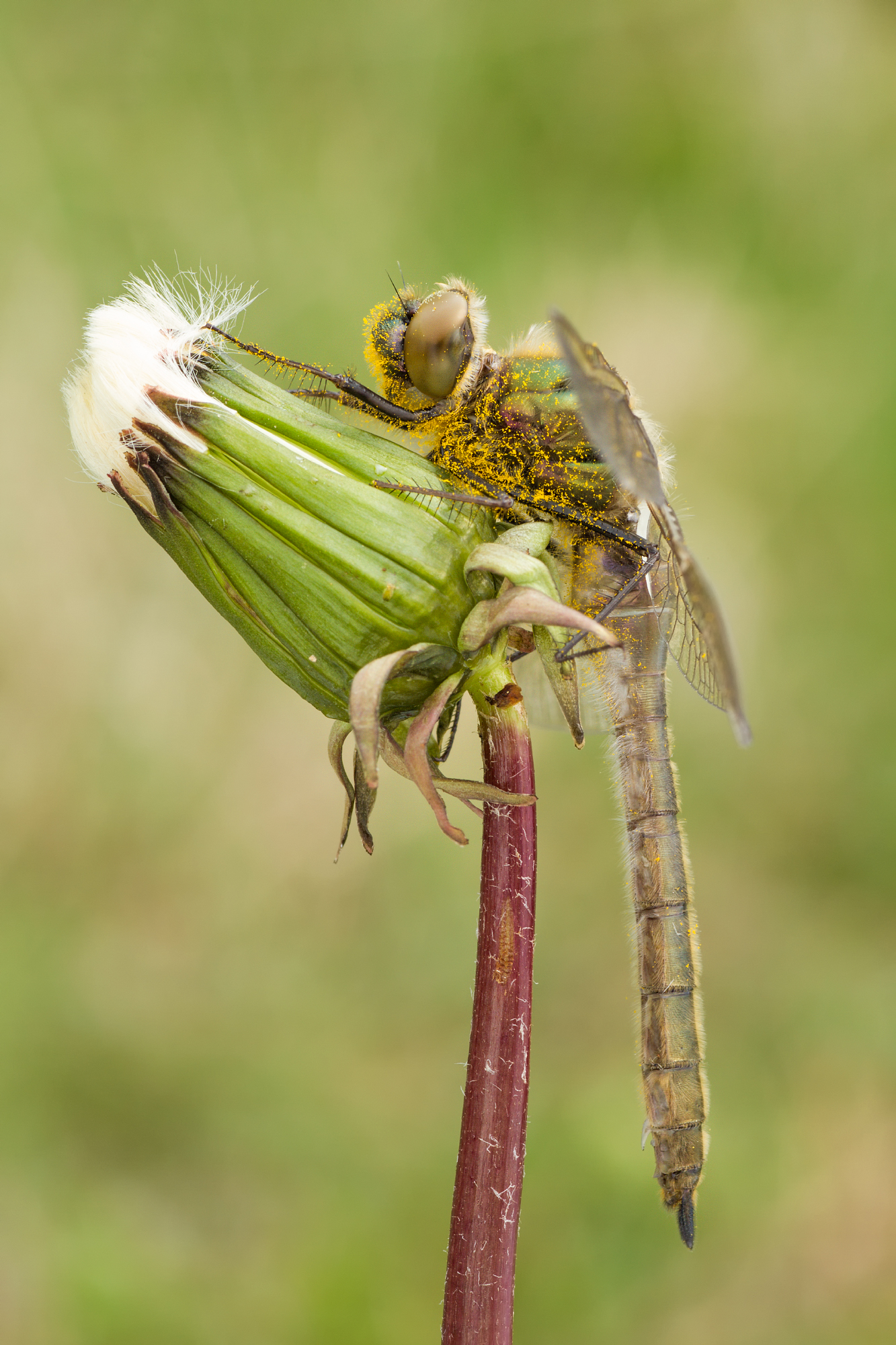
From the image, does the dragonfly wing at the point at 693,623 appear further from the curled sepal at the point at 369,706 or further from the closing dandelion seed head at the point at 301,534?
the curled sepal at the point at 369,706

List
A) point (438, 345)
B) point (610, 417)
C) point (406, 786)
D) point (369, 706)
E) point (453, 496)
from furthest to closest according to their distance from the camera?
point (406, 786) → point (438, 345) → point (453, 496) → point (610, 417) → point (369, 706)

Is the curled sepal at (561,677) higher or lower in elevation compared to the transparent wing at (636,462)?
lower

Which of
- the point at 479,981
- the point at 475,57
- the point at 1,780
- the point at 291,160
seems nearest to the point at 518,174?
the point at 475,57

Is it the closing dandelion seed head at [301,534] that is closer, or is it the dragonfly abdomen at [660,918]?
the closing dandelion seed head at [301,534]

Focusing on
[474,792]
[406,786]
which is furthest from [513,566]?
[406,786]

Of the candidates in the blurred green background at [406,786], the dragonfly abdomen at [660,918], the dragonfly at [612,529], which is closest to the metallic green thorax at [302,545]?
the dragonfly at [612,529]

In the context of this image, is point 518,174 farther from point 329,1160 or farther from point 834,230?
point 329,1160

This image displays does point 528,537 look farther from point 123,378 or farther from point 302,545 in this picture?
point 123,378

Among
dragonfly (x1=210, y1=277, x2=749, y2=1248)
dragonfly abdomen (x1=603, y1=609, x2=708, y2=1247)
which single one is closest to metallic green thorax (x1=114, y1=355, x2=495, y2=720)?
dragonfly (x1=210, y1=277, x2=749, y2=1248)
